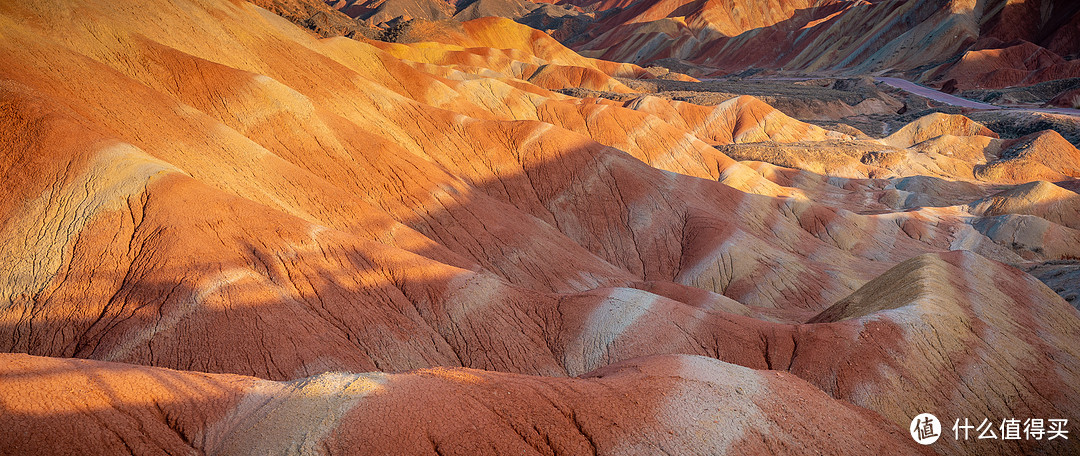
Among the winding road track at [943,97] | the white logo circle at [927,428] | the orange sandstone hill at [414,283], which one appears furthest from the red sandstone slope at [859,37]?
the white logo circle at [927,428]

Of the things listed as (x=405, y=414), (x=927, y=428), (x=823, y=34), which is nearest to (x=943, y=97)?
(x=823, y=34)

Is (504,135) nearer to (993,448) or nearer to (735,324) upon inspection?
(735,324)

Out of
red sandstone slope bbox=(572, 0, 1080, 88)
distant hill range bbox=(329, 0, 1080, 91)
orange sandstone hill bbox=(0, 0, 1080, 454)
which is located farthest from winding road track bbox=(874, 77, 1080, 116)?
orange sandstone hill bbox=(0, 0, 1080, 454)

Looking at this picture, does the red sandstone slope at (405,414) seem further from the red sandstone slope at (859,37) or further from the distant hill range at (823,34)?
the red sandstone slope at (859,37)

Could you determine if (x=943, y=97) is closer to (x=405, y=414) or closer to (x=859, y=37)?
(x=859, y=37)

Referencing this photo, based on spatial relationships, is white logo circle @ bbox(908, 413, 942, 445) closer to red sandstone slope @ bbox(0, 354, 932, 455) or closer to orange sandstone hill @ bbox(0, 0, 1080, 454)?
orange sandstone hill @ bbox(0, 0, 1080, 454)
